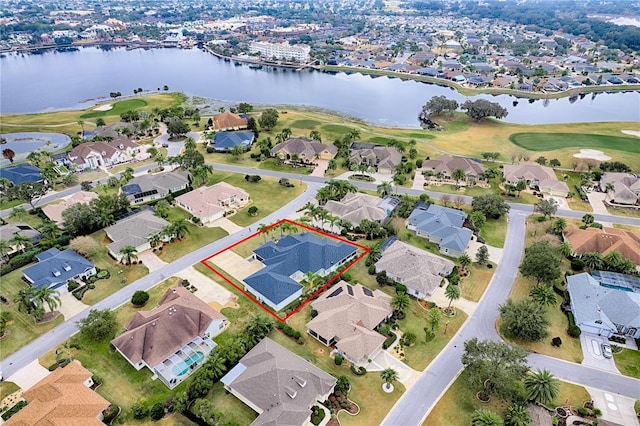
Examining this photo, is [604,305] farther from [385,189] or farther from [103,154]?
[103,154]

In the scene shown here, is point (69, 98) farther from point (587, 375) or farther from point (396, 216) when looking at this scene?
point (587, 375)

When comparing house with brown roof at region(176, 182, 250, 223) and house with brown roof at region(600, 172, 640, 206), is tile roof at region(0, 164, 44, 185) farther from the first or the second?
house with brown roof at region(600, 172, 640, 206)

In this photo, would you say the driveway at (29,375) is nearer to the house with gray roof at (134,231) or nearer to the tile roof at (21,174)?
the house with gray roof at (134,231)

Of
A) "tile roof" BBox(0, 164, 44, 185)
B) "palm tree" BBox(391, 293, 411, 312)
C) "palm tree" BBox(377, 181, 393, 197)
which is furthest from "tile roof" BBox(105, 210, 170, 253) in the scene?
"palm tree" BBox(377, 181, 393, 197)

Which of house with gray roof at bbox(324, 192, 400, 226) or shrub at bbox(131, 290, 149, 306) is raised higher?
house with gray roof at bbox(324, 192, 400, 226)

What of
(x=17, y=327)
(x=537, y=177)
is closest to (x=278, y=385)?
(x=17, y=327)

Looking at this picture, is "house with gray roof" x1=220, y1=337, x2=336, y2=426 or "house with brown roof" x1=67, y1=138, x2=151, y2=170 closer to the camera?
"house with gray roof" x1=220, y1=337, x2=336, y2=426

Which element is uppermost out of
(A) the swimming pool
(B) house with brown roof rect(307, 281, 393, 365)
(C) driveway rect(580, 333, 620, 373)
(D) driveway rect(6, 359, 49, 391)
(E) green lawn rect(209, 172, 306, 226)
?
(B) house with brown roof rect(307, 281, 393, 365)
